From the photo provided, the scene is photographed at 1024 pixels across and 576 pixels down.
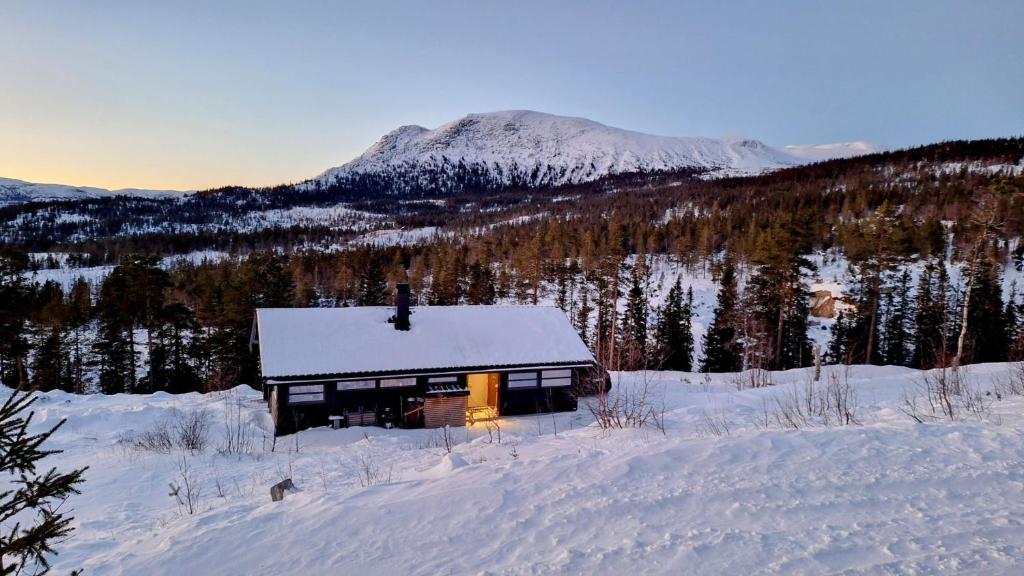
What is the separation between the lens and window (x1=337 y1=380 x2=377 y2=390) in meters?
19.9

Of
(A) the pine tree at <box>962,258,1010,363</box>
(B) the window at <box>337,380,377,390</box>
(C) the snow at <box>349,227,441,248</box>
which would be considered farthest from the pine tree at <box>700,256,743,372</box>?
(C) the snow at <box>349,227,441,248</box>

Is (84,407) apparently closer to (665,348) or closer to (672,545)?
(672,545)

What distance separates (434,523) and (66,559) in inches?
165

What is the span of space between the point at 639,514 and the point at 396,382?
53.9 feet

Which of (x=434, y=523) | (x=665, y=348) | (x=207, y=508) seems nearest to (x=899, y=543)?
(x=434, y=523)

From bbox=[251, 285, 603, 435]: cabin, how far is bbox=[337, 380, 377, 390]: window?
0.04 meters

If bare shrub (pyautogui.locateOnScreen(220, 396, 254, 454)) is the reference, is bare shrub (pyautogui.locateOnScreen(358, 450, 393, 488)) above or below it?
above

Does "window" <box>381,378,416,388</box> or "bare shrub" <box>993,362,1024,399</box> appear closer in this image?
"bare shrub" <box>993,362,1024,399</box>

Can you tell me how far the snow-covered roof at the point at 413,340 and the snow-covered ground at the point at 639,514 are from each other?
11282mm

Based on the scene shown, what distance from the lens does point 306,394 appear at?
1933cm

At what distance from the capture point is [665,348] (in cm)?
4028

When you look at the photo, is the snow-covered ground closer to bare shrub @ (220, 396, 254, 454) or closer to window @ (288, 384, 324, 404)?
bare shrub @ (220, 396, 254, 454)

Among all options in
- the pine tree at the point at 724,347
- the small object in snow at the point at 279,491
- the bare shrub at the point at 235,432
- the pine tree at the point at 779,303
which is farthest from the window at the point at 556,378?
the pine tree at the point at 724,347

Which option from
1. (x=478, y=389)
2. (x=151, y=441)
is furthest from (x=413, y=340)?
(x=151, y=441)
